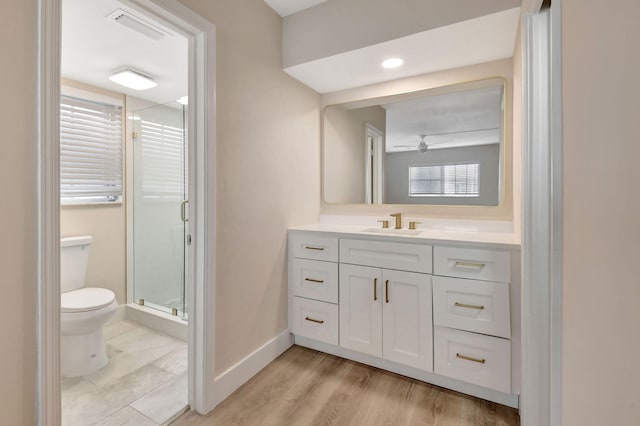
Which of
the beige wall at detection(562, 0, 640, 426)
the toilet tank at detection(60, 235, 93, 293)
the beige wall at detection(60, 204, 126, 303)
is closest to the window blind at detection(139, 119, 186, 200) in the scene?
the beige wall at detection(60, 204, 126, 303)

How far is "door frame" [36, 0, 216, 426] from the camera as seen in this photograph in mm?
1024

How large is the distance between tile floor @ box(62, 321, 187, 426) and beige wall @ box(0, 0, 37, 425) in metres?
0.70

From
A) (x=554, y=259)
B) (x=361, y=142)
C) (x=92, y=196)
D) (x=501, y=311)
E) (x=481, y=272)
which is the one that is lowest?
(x=501, y=311)

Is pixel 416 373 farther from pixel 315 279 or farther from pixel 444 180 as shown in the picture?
pixel 444 180

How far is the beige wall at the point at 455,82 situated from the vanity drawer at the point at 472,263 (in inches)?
14.4

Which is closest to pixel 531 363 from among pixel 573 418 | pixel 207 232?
pixel 573 418

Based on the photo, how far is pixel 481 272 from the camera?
5.52 ft

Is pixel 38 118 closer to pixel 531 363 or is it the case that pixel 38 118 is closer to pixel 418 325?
pixel 418 325

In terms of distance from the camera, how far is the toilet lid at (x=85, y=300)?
1.99 m

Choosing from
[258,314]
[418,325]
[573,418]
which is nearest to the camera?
[573,418]

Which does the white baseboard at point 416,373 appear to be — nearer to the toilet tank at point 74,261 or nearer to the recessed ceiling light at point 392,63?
the toilet tank at point 74,261

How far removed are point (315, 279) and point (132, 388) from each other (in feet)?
4.22

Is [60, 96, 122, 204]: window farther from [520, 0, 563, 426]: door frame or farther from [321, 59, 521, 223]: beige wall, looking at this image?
[520, 0, 563, 426]: door frame

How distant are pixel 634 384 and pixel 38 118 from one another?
160 cm
